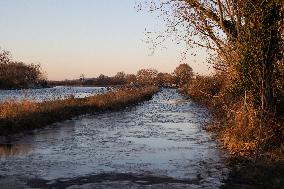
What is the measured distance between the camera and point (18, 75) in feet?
375

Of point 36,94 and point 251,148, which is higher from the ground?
point 36,94

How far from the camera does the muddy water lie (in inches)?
555

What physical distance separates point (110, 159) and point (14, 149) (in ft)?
14.6

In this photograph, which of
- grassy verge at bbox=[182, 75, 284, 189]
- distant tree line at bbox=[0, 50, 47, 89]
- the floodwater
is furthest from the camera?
distant tree line at bbox=[0, 50, 47, 89]

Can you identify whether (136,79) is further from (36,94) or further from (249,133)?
(249,133)

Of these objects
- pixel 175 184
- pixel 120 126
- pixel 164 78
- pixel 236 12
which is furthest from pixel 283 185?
pixel 164 78

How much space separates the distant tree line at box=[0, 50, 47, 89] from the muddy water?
81781mm

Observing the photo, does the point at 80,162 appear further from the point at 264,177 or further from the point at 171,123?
the point at 171,123

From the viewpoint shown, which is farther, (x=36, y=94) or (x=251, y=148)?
(x=36, y=94)

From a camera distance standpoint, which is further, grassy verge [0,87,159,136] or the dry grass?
grassy verge [0,87,159,136]

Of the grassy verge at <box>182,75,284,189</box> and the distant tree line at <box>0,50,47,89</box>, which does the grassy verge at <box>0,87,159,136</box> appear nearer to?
the grassy verge at <box>182,75,284,189</box>

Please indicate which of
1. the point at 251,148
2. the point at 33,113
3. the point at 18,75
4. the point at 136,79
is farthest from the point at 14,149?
the point at 136,79

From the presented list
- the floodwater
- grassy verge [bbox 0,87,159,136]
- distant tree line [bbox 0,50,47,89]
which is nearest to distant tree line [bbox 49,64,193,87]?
distant tree line [bbox 0,50,47,89]

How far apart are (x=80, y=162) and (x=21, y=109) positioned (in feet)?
43.9
